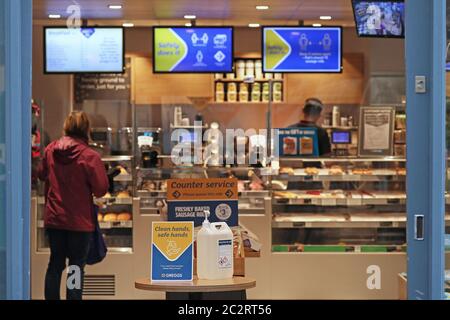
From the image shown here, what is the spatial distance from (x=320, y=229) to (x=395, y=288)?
90 cm

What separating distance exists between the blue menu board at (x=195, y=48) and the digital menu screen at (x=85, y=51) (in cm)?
44

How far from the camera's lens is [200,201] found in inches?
213

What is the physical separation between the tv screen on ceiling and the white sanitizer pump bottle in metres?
3.59

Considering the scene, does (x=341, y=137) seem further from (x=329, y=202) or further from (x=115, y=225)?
(x=115, y=225)

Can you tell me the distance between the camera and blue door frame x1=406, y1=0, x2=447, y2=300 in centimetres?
384

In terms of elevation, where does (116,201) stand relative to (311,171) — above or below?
below

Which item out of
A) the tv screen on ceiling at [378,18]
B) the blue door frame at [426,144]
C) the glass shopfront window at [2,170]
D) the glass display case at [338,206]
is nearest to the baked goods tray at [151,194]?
the glass display case at [338,206]

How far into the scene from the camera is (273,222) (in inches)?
328

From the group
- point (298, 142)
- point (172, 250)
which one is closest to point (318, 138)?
point (298, 142)

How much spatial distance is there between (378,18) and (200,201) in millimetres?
3273

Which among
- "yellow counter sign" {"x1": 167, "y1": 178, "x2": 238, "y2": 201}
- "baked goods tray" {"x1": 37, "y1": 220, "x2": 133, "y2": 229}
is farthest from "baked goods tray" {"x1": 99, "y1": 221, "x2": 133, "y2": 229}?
"yellow counter sign" {"x1": 167, "y1": 178, "x2": 238, "y2": 201}

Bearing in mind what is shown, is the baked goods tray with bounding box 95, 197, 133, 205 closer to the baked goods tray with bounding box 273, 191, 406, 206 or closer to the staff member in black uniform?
the baked goods tray with bounding box 273, 191, 406, 206

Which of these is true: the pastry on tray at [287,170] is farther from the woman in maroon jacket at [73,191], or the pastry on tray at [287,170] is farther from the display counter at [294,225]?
the woman in maroon jacket at [73,191]

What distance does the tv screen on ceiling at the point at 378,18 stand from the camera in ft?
25.7
